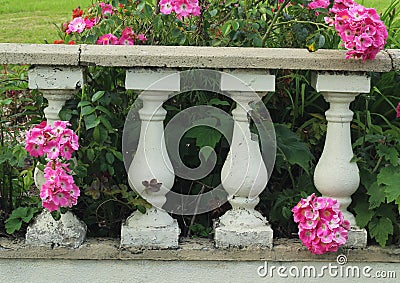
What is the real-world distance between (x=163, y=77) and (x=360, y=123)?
857 mm

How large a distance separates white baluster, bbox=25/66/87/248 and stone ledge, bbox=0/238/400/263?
35 mm

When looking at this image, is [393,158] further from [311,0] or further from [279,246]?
[311,0]

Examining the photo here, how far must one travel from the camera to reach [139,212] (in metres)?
2.69

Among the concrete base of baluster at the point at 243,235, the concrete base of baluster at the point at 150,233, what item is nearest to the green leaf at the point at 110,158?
the concrete base of baluster at the point at 150,233

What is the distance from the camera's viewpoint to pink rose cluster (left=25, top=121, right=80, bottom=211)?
2436 millimetres

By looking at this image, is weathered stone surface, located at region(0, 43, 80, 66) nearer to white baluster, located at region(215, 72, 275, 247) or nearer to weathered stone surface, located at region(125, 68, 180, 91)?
weathered stone surface, located at region(125, 68, 180, 91)

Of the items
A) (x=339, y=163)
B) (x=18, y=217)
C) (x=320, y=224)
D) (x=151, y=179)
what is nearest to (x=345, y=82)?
(x=339, y=163)

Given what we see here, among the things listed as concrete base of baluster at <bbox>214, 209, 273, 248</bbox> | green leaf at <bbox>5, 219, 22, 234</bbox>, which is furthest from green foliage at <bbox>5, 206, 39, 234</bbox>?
concrete base of baluster at <bbox>214, 209, 273, 248</bbox>

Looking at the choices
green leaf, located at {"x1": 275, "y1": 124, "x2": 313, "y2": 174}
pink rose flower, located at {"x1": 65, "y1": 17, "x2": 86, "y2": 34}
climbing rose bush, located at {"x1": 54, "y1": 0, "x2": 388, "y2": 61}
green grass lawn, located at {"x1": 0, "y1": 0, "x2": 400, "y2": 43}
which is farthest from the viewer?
green grass lawn, located at {"x1": 0, "y1": 0, "x2": 400, "y2": 43}

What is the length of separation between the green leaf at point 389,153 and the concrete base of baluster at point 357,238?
273 mm

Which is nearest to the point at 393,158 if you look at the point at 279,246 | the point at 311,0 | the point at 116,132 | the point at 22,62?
the point at 279,246

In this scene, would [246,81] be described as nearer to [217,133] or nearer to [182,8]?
[217,133]

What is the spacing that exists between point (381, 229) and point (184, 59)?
943 mm

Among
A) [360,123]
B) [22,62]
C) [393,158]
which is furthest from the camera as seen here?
[360,123]
